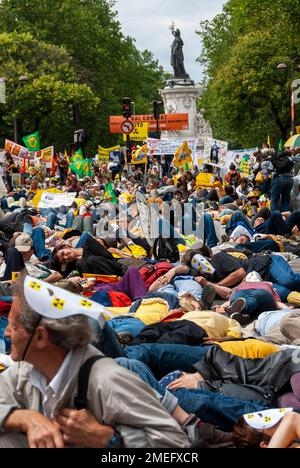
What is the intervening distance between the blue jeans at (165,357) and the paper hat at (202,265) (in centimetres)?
369

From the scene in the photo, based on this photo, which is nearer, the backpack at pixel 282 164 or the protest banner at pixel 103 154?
the backpack at pixel 282 164

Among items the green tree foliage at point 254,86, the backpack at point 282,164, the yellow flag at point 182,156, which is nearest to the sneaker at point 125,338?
the backpack at point 282,164

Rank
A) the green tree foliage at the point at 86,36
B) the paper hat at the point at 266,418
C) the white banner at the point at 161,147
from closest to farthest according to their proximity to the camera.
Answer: the paper hat at the point at 266,418
the white banner at the point at 161,147
the green tree foliage at the point at 86,36

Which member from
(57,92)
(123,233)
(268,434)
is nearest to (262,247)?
(123,233)

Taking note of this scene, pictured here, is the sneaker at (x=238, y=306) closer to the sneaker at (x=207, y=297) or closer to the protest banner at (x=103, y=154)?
the sneaker at (x=207, y=297)

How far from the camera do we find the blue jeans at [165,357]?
539cm

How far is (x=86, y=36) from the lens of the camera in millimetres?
56938

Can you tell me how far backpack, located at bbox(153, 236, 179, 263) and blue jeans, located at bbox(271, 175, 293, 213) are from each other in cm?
462

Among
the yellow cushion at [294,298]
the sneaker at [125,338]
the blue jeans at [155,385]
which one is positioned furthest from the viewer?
the yellow cushion at [294,298]

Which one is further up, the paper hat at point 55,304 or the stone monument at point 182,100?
the stone monument at point 182,100

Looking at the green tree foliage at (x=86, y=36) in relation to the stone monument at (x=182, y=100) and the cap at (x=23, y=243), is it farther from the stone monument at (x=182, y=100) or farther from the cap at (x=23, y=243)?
the cap at (x=23, y=243)

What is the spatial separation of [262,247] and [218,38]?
55580 millimetres

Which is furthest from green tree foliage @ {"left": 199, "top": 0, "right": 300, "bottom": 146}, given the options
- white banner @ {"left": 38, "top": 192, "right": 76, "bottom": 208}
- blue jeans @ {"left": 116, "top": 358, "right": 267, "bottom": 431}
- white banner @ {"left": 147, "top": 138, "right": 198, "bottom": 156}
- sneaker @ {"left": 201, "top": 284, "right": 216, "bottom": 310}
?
blue jeans @ {"left": 116, "top": 358, "right": 267, "bottom": 431}

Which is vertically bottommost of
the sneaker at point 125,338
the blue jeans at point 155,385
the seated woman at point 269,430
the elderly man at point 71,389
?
the sneaker at point 125,338
